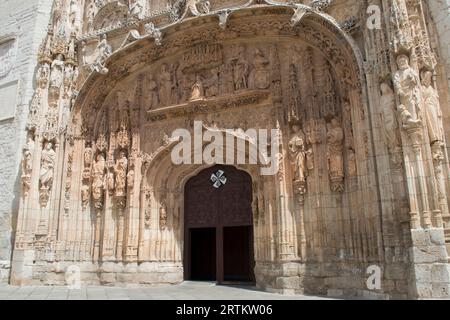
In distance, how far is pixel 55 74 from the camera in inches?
402

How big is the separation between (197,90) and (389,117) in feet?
15.3

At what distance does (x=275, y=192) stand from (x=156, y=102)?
3.96 m

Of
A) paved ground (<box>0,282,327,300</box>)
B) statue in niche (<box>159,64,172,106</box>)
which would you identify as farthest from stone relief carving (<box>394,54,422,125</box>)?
statue in niche (<box>159,64,172,106</box>)

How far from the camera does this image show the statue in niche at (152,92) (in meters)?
10.1

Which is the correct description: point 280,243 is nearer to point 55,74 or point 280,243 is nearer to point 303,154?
point 303,154

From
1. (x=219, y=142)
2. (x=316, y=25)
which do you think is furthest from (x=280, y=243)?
(x=316, y=25)

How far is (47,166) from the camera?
966 cm

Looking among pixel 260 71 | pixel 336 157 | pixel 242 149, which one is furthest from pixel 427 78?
pixel 242 149

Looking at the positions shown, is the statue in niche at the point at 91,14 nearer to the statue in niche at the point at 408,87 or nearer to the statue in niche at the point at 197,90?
the statue in niche at the point at 197,90

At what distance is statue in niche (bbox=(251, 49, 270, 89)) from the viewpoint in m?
9.00

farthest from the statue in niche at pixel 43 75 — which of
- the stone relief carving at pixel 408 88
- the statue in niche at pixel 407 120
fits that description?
the statue in niche at pixel 407 120

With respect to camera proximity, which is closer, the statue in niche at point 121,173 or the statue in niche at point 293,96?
the statue in niche at point 293,96

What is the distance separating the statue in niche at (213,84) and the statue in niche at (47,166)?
4.12 meters

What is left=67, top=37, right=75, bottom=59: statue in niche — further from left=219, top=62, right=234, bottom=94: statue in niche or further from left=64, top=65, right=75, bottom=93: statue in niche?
left=219, top=62, right=234, bottom=94: statue in niche
